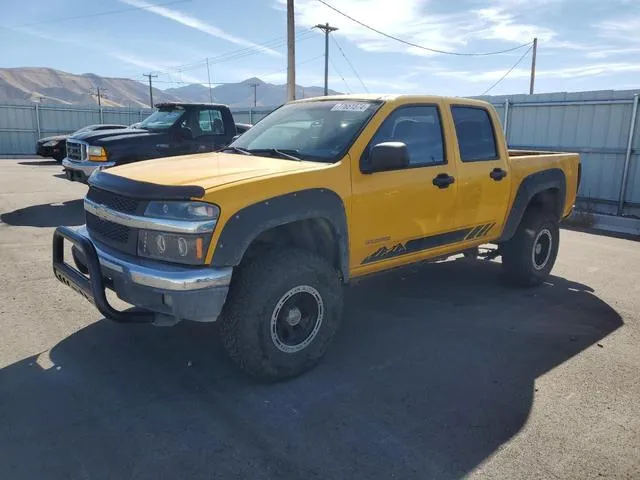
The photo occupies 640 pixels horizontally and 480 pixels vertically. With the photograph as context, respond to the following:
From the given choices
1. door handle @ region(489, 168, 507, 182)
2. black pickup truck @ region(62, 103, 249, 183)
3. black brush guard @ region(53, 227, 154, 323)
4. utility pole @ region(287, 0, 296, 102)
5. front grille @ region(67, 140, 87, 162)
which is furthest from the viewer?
utility pole @ region(287, 0, 296, 102)

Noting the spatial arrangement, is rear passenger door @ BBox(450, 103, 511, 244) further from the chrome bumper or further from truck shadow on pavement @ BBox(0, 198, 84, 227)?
truck shadow on pavement @ BBox(0, 198, 84, 227)

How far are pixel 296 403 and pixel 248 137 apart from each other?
261 centimetres

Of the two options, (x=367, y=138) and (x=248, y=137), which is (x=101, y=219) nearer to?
(x=248, y=137)

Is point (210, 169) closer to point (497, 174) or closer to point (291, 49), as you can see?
point (497, 174)

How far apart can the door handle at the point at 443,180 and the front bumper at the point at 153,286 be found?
2.12m

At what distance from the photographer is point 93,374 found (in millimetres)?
3670

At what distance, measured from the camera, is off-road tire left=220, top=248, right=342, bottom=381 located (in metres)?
3.40

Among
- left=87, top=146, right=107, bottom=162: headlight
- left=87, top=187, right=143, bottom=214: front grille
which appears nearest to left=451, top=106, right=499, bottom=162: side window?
left=87, top=187, right=143, bottom=214: front grille

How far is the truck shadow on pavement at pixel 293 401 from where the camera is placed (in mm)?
2775

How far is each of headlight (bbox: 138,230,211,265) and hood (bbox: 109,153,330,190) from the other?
12.9 inches

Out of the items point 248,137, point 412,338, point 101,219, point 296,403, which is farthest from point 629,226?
point 101,219

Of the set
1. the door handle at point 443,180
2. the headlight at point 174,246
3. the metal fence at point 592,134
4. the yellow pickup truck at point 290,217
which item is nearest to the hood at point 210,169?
the yellow pickup truck at point 290,217

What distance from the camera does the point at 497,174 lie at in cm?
517

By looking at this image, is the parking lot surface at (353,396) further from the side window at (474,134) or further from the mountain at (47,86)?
the mountain at (47,86)
